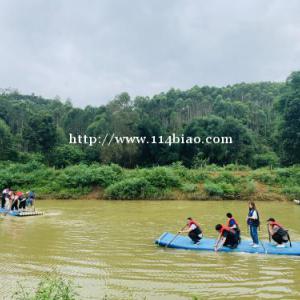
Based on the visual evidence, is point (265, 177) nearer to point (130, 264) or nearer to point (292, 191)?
point (292, 191)

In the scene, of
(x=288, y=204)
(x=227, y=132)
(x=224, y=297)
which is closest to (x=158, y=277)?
(x=224, y=297)

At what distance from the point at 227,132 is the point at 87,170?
1784 cm

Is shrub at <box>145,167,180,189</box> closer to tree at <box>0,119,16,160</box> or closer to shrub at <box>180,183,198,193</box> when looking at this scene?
shrub at <box>180,183,198,193</box>

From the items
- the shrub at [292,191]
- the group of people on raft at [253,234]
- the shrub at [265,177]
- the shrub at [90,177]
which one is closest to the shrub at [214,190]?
the shrub at [265,177]

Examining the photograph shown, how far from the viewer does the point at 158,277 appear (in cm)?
928

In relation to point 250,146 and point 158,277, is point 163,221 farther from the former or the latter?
point 250,146

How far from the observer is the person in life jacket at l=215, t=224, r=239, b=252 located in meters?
11.8

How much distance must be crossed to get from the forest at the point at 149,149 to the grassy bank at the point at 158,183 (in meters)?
0.08

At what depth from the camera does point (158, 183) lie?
3152 cm

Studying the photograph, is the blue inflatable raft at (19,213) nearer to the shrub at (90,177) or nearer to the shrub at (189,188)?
the shrub at (90,177)

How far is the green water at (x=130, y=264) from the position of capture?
8.33 metres

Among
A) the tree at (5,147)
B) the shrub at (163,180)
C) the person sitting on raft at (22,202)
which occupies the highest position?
the tree at (5,147)

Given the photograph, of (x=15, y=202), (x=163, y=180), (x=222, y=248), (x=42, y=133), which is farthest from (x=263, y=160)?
(x=222, y=248)

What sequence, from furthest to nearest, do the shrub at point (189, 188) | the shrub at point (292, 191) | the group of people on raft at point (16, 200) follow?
1. the shrub at point (189, 188)
2. the shrub at point (292, 191)
3. the group of people on raft at point (16, 200)
